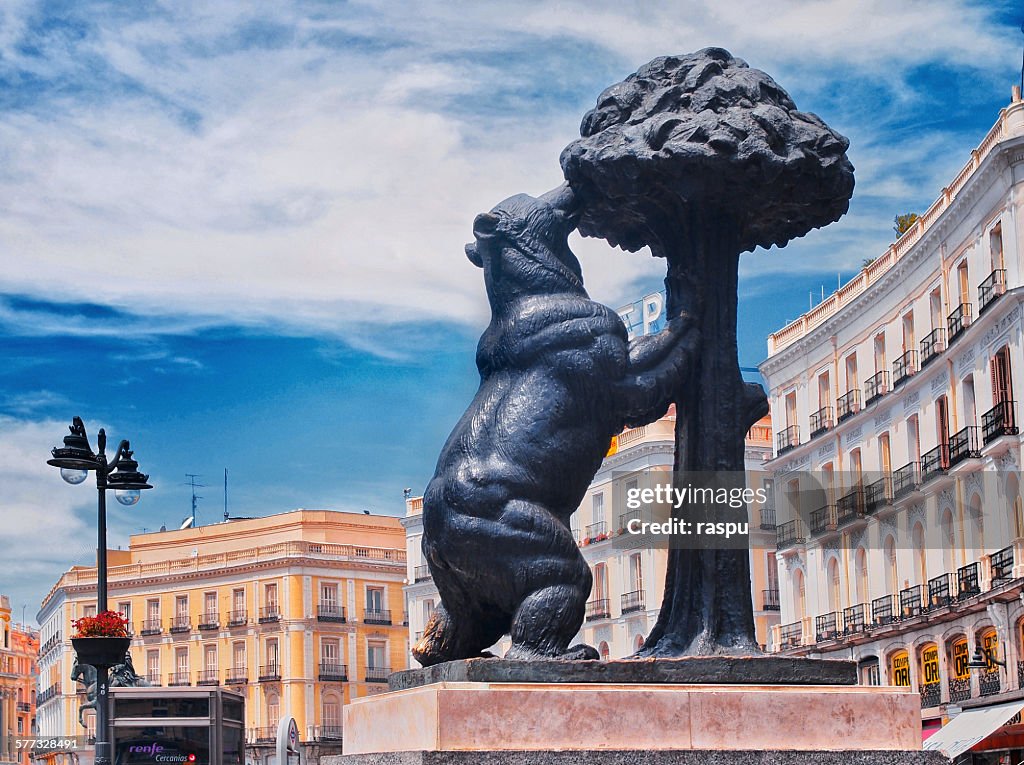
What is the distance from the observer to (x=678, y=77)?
721 centimetres

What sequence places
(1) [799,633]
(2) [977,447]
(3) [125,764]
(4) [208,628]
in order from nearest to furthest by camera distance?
(3) [125,764]
(2) [977,447]
(1) [799,633]
(4) [208,628]

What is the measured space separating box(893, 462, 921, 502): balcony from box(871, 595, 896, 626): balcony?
101 inches

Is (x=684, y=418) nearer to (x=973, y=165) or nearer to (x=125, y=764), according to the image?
(x=125, y=764)

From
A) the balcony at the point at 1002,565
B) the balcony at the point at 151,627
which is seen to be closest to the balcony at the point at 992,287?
the balcony at the point at 1002,565

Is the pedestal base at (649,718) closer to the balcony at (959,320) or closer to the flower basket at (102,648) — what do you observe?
the flower basket at (102,648)

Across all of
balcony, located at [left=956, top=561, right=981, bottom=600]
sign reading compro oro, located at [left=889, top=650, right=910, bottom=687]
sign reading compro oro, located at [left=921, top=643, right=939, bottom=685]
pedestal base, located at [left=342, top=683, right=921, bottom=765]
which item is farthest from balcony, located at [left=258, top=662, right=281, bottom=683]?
pedestal base, located at [left=342, top=683, right=921, bottom=765]

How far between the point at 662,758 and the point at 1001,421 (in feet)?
98.6

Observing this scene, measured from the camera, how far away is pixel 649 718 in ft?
20.4

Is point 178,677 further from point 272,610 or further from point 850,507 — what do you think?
point 850,507

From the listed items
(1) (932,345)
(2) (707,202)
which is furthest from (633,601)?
(2) (707,202)

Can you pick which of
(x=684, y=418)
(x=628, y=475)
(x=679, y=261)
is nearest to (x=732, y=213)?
(x=679, y=261)

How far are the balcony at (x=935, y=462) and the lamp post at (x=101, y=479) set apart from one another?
24198mm

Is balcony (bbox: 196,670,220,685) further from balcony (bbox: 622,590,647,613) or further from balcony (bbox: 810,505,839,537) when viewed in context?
balcony (bbox: 810,505,839,537)

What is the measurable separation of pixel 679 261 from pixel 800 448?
40908 millimetres
